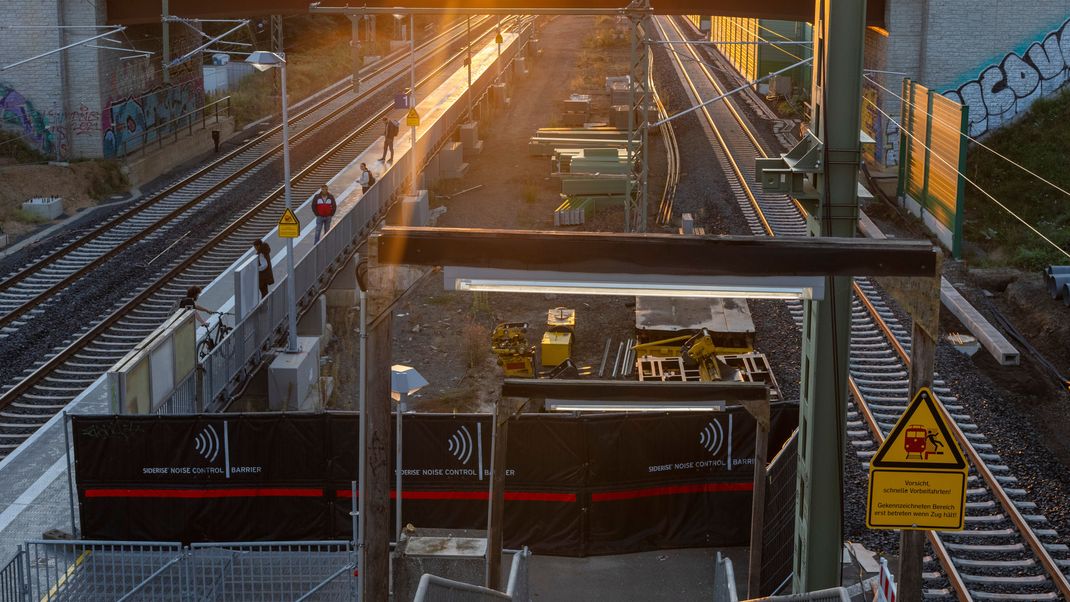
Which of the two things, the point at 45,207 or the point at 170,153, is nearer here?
the point at 45,207

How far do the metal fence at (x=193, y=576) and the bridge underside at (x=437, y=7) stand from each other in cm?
2434

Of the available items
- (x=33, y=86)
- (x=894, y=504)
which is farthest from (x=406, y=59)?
(x=894, y=504)

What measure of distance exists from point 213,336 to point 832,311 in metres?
13.0

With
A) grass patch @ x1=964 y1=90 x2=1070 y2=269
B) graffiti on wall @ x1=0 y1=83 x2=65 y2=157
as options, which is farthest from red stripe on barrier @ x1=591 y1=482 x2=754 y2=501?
graffiti on wall @ x1=0 y1=83 x2=65 y2=157

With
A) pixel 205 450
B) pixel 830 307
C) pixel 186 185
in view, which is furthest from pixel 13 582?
pixel 186 185

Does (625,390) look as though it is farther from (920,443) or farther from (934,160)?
(934,160)

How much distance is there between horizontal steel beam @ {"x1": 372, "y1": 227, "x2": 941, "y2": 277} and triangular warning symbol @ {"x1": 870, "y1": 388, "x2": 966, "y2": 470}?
97cm

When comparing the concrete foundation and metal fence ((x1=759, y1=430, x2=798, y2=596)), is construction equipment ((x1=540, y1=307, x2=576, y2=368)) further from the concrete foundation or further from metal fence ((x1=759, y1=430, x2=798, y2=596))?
the concrete foundation

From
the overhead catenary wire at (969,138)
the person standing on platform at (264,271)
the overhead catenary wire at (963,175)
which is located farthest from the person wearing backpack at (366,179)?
the overhead catenary wire at (969,138)

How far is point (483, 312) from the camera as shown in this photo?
2616 centimetres

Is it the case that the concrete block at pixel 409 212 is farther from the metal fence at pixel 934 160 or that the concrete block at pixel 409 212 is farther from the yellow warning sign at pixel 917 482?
the yellow warning sign at pixel 917 482

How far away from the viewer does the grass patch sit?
94.7ft

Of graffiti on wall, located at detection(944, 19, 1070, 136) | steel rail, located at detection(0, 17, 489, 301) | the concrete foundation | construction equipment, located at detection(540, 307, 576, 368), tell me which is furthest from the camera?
graffiti on wall, located at detection(944, 19, 1070, 136)

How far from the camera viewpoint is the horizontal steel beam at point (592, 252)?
23.0ft
